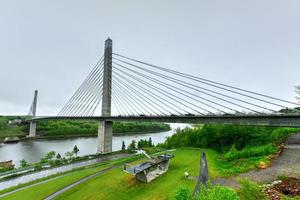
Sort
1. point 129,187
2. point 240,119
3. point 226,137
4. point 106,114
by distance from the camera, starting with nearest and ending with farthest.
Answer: point 129,187, point 240,119, point 226,137, point 106,114

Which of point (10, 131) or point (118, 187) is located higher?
point (10, 131)

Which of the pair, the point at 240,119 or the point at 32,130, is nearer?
the point at 240,119

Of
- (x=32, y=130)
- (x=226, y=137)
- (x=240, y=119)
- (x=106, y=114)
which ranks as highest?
(x=106, y=114)

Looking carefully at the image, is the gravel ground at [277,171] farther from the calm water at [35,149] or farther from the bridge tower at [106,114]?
the calm water at [35,149]

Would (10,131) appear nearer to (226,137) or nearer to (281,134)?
(226,137)

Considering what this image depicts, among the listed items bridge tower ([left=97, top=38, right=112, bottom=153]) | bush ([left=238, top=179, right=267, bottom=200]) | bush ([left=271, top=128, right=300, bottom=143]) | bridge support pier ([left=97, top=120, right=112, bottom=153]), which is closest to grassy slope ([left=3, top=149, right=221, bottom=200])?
bush ([left=238, top=179, right=267, bottom=200])

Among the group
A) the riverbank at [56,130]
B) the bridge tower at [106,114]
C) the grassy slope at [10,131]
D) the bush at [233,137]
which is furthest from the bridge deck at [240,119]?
the grassy slope at [10,131]

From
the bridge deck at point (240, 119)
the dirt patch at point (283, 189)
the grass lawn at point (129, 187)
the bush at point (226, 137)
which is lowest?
the grass lawn at point (129, 187)

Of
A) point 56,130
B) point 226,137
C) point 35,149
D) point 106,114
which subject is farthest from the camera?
point 56,130

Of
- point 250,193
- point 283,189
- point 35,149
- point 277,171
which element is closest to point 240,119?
point 277,171

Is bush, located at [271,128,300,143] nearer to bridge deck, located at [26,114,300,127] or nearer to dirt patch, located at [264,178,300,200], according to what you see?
bridge deck, located at [26,114,300,127]

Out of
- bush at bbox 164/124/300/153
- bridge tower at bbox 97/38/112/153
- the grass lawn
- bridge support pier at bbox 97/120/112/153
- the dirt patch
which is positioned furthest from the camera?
bridge tower at bbox 97/38/112/153

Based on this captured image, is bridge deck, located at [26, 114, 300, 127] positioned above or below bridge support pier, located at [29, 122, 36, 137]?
above

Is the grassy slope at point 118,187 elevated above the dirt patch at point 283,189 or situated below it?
below
